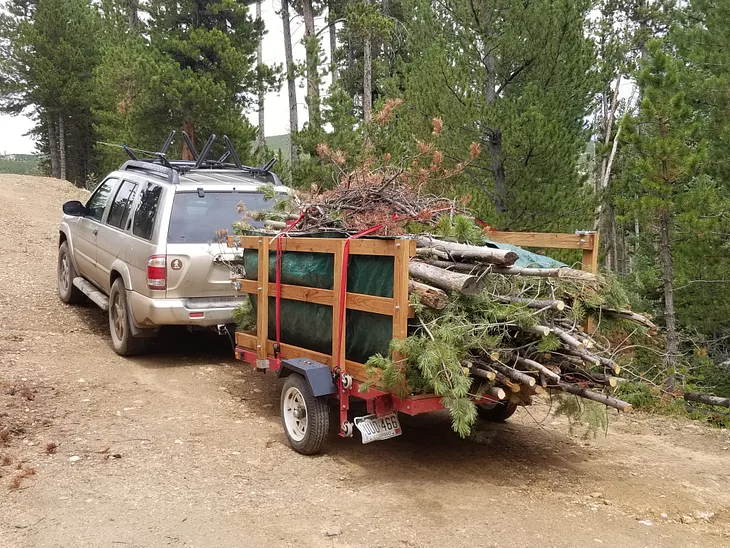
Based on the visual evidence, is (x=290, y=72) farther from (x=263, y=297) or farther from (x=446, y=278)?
(x=446, y=278)

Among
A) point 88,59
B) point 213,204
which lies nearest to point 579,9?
point 213,204

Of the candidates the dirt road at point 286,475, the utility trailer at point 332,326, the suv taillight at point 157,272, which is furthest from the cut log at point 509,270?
the suv taillight at point 157,272

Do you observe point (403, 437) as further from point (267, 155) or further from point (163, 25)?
point (163, 25)

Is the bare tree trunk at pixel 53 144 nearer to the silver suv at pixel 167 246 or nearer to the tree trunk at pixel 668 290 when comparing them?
the silver suv at pixel 167 246

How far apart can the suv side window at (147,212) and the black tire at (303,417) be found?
2847mm

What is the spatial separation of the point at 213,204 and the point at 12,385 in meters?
2.73

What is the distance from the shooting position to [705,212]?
10086mm

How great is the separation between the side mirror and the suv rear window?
2.83 meters

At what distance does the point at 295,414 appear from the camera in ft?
17.3

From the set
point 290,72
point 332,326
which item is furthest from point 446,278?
point 290,72

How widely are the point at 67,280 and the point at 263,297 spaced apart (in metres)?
5.70

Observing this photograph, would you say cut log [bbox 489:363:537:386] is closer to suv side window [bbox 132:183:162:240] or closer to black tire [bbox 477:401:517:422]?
black tire [bbox 477:401:517:422]

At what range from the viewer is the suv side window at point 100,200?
884 cm

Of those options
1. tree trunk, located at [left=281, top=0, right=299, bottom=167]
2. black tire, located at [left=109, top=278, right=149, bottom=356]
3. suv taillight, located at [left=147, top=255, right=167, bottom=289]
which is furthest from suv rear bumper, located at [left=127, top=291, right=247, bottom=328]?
tree trunk, located at [left=281, top=0, right=299, bottom=167]
